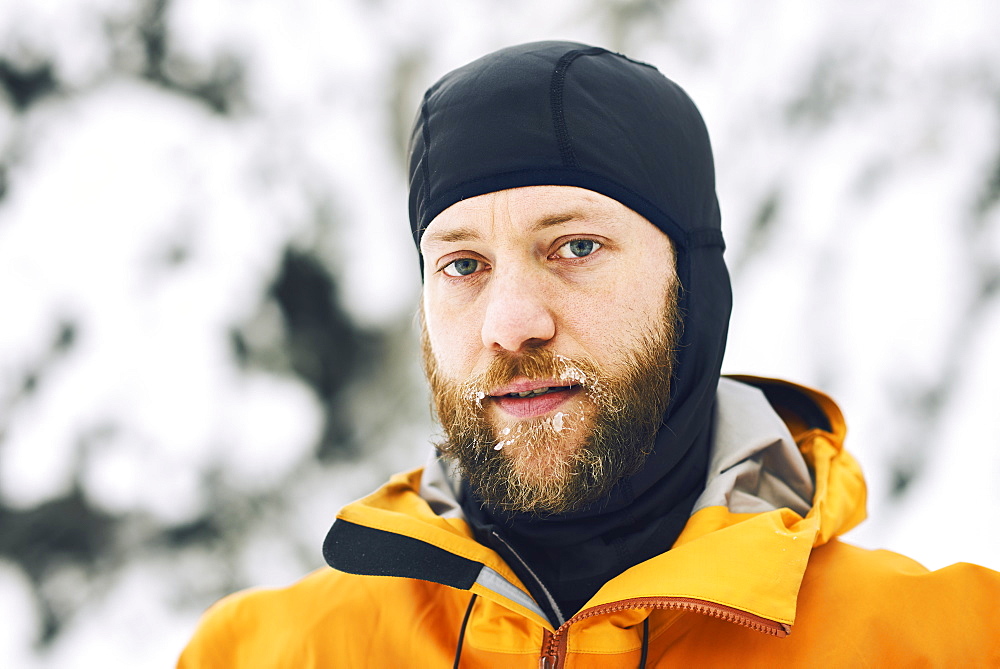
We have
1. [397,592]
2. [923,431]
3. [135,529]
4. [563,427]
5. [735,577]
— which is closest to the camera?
[735,577]

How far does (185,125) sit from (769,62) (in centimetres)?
321

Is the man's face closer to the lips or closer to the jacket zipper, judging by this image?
the lips

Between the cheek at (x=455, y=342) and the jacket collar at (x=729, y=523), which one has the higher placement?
the cheek at (x=455, y=342)

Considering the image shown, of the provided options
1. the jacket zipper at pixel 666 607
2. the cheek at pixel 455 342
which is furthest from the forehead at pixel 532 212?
the jacket zipper at pixel 666 607

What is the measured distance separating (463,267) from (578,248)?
0.23 meters

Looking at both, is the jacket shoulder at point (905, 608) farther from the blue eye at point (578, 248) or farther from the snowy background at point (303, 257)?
the snowy background at point (303, 257)

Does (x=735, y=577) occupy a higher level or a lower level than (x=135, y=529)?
higher

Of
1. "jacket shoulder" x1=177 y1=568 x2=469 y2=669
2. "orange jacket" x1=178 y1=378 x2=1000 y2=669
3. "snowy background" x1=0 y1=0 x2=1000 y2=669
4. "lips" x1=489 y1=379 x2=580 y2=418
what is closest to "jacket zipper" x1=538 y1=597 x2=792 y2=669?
"orange jacket" x1=178 y1=378 x2=1000 y2=669

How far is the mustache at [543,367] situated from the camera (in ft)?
4.07

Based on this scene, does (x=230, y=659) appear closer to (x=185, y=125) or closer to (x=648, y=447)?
(x=648, y=447)

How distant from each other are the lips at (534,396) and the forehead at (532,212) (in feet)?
0.90

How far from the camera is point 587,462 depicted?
1255 millimetres

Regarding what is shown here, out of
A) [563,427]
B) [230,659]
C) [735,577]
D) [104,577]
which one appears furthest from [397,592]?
[104,577]

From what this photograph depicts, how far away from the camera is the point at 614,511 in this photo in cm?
132
